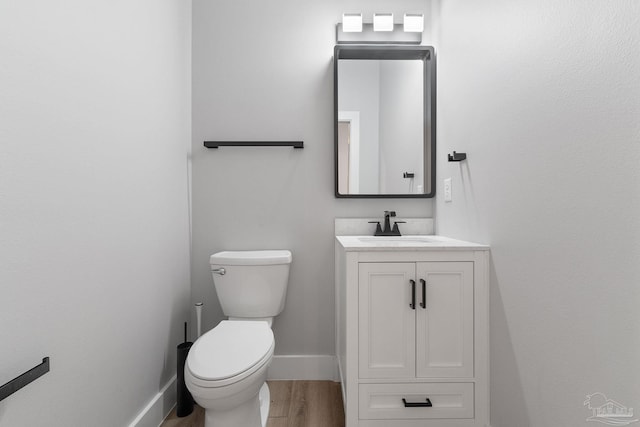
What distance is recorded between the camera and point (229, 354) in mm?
1205

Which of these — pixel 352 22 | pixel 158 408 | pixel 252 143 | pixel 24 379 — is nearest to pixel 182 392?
pixel 158 408

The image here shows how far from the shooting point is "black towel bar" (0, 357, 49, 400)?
2.34 ft

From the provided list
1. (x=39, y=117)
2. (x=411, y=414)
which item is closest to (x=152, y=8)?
(x=39, y=117)

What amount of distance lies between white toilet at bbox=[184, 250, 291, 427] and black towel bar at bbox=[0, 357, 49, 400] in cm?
43

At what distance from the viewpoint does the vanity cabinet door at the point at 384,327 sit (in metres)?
1.28

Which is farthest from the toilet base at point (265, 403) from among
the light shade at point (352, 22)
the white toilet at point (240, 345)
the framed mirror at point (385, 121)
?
the light shade at point (352, 22)

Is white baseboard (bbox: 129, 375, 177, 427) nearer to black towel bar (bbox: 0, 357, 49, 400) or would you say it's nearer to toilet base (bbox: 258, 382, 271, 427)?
toilet base (bbox: 258, 382, 271, 427)

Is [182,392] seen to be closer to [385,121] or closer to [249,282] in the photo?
[249,282]

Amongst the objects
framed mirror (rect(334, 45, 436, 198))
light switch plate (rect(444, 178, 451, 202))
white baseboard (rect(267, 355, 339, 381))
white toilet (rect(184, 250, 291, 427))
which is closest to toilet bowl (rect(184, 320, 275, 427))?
white toilet (rect(184, 250, 291, 427))

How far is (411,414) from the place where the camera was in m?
1.28

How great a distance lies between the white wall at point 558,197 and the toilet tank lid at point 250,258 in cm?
97

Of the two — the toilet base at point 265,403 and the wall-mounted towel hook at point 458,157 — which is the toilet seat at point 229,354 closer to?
the toilet base at point 265,403

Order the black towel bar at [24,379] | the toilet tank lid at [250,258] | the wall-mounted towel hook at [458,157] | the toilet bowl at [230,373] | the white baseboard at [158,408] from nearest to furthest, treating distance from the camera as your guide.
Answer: the black towel bar at [24,379], the toilet bowl at [230,373], the white baseboard at [158,408], the wall-mounted towel hook at [458,157], the toilet tank lid at [250,258]

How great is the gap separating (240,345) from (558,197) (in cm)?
121
